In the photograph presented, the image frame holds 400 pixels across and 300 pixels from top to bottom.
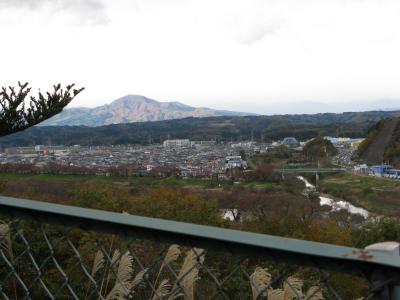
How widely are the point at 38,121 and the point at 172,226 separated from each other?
11.8 metres

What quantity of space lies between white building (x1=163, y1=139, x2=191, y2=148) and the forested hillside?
3529 mm

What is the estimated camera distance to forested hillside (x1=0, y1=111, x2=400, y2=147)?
2950 inches

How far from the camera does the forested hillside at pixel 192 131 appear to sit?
7494 cm

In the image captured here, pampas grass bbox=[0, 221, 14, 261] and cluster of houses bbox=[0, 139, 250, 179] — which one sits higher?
pampas grass bbox=[0, 221, 14, 261]

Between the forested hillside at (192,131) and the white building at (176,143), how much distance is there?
3.53 m

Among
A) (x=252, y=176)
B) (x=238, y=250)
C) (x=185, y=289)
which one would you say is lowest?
(x=252, y=176)

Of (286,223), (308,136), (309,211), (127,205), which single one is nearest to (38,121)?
(127,205)

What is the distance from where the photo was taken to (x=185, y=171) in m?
49.4

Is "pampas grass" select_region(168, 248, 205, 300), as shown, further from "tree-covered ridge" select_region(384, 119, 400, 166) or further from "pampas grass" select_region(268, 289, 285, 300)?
"tree-covered ridge" select_region(384, 119, 400, 166)

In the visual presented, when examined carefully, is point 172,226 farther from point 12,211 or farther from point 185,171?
point 185,171

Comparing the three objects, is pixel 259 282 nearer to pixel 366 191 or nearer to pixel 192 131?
pixel 366 191

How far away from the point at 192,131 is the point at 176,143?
1310 cm

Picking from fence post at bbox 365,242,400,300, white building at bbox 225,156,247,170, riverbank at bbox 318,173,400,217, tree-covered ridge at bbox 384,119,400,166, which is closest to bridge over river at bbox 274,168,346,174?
riverbank at bbox 318,173,400,217

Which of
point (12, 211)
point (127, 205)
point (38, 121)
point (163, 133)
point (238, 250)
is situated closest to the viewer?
point (238, 250)
